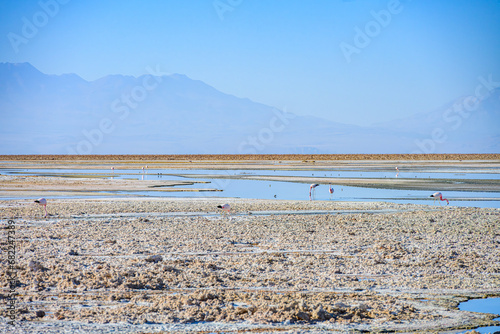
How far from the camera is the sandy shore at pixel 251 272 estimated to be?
24.7ft

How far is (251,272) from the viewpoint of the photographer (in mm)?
10422

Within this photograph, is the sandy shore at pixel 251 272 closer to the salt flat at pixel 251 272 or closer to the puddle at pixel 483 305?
the salt flat at pixel 251 272

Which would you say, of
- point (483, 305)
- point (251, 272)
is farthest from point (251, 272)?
point (483, 305)

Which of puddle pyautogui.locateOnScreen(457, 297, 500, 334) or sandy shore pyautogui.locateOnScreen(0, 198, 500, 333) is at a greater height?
sandy shore pyautogui.locateOnScreen(0, 198, 500, 333)

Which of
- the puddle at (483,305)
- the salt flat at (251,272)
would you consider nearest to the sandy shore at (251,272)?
the salt flat at (251,272)

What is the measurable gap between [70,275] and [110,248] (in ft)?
10.7

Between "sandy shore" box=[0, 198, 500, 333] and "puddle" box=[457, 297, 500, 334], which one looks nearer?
"sandy shore" box=[0, 198, 500, 333]

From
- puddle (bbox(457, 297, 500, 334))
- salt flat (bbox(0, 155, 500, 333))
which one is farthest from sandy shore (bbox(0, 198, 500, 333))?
puddle (bbox(457, 297, 500, 334))

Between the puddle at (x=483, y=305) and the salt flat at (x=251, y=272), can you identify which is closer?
the salt flat at (x=251, y=272)

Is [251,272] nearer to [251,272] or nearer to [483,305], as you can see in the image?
[251,272]

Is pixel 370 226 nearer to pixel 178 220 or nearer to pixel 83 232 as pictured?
pixel 178 220

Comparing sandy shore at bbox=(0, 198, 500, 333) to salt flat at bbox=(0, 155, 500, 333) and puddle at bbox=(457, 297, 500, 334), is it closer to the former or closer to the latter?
salt flat at bbox=(0, 155, 500, 333)

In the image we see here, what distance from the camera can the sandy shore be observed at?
24.7 ft

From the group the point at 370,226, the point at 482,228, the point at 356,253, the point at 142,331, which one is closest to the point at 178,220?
the point at 370,226
